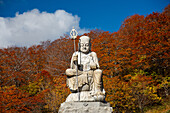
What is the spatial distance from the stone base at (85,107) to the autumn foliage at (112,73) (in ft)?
37.8

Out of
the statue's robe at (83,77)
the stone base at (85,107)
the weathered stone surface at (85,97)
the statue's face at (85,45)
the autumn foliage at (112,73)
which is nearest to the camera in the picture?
the stone base at (85,107)

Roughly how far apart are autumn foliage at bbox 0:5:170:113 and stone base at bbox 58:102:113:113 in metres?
11.5

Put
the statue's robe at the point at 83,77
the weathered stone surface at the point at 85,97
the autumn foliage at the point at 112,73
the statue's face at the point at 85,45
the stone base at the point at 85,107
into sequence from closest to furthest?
the stone base at the point at 85,107
the weathered stone surface at the point at 85,97
the statue's robe at the point at 83,77
the statue's face at the point at 85,45
the autumn foliage at the point at 112,73

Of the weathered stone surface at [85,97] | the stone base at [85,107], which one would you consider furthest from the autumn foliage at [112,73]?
the stone base at [85,107]

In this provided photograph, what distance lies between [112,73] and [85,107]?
44.9 ft

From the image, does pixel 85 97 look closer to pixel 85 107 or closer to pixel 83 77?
pixel 85 107

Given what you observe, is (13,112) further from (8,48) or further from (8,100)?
(8,48)

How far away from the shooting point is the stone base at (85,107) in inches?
217

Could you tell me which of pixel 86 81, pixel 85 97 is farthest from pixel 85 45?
pixel 85 97

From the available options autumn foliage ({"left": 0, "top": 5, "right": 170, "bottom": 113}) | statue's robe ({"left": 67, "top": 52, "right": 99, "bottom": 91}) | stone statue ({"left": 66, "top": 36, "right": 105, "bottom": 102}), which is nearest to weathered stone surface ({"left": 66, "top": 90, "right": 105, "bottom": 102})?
stone statue ({"left": 66, "top": 36, "right": 105, "bottom": 102})

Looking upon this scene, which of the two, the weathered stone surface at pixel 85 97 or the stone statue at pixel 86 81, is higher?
the stone statue at pixel 86 81

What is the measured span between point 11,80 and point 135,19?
20.9m

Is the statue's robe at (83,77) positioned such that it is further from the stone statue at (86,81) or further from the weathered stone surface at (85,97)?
the weathered stone surface at (85,97)

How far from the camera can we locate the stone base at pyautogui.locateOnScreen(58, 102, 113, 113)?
18.1 ft
